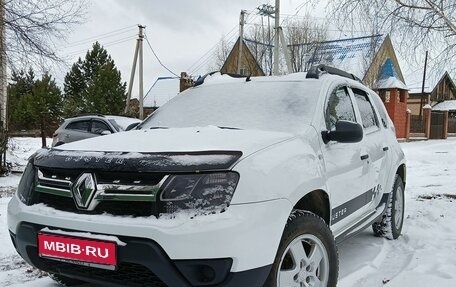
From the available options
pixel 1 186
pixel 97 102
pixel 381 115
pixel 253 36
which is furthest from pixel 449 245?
pixel 97 102

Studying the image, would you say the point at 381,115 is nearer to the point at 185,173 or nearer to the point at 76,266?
the point at 185,173

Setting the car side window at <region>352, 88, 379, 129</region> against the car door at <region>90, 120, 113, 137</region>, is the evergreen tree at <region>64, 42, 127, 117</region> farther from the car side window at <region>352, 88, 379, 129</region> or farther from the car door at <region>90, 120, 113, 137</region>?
the car side window at <region>352, 88, 379, 129</region>

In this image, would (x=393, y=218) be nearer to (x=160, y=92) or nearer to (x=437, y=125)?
(x=437, y=125)

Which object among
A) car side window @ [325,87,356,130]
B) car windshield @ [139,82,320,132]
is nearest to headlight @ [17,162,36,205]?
car windshield @ [139,82,320,132]

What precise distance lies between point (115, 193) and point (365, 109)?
2.94m

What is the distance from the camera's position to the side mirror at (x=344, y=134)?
3.06 metres

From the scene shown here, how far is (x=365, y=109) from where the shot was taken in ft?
14.3

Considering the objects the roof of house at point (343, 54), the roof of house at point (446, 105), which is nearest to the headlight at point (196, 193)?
the roof of house at point (343, 54)

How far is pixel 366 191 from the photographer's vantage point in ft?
12.5

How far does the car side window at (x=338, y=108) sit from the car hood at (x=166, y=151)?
675 millimetres

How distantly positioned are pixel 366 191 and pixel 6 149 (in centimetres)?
1006

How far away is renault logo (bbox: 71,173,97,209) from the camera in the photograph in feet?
7.55

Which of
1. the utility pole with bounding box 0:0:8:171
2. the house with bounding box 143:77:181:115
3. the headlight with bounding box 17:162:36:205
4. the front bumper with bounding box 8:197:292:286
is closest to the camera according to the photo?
the front bumper with bounding box 8:197:292:286

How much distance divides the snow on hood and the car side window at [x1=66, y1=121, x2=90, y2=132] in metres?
9.17
